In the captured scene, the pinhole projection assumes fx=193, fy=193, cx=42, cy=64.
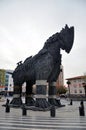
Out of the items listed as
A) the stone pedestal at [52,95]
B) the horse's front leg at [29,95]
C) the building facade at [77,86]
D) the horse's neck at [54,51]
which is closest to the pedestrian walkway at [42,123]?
the horse's neck at [54,51]

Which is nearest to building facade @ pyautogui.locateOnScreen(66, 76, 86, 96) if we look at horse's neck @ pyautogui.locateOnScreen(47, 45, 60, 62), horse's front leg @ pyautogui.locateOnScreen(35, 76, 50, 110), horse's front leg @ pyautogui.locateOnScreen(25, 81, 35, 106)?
horse's front leg @ pyautogui.locateOnScreen(25, 81, 35, 106)

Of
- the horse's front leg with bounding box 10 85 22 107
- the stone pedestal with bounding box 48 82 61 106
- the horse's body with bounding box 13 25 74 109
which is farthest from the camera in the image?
the horse's front leg with bounding box 10 85 22 107

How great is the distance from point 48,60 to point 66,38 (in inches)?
122

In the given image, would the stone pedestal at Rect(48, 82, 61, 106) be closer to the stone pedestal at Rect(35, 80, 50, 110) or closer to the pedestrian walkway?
the stone pedestal at Rect(35, 80, 50, 110)

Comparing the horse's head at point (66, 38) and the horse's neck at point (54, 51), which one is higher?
the horse's head at point (66, 38)

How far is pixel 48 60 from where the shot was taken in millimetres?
18266

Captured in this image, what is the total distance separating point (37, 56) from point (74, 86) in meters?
69.4

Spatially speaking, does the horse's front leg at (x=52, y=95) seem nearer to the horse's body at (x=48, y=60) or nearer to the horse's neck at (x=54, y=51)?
the horse's body at (x=48, y=60)

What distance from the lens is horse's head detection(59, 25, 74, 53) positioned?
19.4m

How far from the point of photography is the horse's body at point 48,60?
18047 millimetres

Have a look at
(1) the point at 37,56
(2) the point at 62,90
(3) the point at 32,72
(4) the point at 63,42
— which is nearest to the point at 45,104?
(3) the point at 32,72

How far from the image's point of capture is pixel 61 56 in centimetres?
2027

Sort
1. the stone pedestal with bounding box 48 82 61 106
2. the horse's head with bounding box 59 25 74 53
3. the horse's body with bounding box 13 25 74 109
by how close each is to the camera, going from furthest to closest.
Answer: the stone pedestal with bounding box 48 82 61 106
the horse's head with bounding box 59 25 74 53
the horse's body with bounding box 13 25 74 109

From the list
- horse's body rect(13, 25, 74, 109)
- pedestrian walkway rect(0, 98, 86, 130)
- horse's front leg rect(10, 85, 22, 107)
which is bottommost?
pedestrian walkway rect(0, 98, 86, 130)
